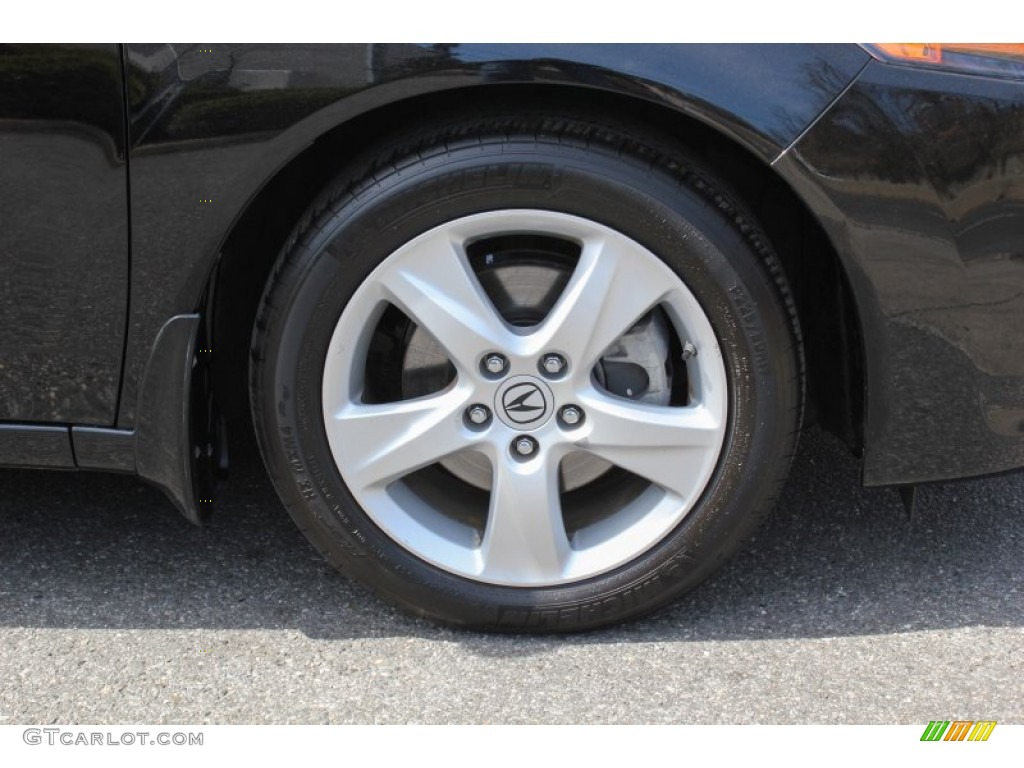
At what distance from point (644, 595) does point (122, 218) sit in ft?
3.80

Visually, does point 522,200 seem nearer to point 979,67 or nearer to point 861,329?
point 861,329

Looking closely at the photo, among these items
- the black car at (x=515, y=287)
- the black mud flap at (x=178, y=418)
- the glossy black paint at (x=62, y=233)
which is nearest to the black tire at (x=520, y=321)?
the black car at (x=515, y=287)

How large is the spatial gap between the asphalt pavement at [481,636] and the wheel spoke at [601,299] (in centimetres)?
59

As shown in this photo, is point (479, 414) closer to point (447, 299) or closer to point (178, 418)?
point (447, 299)

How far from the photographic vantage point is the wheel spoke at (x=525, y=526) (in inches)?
89.8

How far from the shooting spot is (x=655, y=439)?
227 centimetres

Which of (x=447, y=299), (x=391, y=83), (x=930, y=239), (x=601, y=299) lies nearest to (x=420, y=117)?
(x=391, y=83)

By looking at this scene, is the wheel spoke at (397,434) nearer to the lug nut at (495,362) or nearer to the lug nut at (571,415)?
the lug nut at (495,362)

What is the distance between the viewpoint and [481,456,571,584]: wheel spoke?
228cm

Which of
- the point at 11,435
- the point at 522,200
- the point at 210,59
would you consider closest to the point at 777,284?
the point at 522,200

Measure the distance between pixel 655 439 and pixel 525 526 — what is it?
11.3 inches

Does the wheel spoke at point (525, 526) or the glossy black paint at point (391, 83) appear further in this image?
the wheel spoke at point (525, 526)

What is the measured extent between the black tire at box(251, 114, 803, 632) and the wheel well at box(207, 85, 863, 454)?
0.16ft

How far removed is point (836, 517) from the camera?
110 inches
